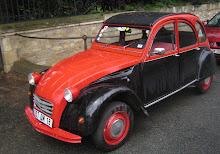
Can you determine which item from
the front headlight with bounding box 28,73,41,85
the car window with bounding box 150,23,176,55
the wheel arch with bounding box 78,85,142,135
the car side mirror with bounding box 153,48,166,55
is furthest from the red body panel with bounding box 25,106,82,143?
the car window with bounding box 150,23,176,55

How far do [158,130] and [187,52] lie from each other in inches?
66.6

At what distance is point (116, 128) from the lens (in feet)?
10.8

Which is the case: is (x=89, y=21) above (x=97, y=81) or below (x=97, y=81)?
above

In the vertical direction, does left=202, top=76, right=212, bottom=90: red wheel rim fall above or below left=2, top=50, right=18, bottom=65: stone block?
below

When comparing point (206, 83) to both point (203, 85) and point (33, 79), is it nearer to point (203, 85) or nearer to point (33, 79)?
point (203, 85)

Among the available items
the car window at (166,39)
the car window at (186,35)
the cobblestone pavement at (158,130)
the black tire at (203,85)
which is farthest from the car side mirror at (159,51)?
the black tire at (203,85)

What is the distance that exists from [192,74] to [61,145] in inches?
115

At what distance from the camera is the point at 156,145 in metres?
3.45

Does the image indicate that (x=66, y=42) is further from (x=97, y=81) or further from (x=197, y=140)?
(x=197, y=140)

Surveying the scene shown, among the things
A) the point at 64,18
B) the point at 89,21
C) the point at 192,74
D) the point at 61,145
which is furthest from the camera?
the point at 89,21

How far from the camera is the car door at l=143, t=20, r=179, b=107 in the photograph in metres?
3.84

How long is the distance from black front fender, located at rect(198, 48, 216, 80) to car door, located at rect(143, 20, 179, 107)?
0.79m

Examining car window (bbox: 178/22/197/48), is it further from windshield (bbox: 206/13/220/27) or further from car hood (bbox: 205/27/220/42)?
windshield (bbox: 206/13/220/27)

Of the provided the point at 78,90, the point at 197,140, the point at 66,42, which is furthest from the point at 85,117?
the point at 66,42
